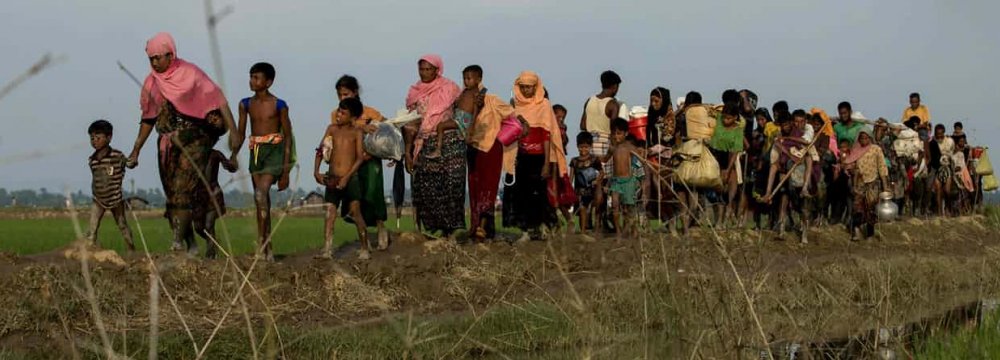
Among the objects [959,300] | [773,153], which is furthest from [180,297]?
[773,153]

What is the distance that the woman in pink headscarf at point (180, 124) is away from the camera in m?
9.38

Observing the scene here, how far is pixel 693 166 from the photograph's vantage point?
42.4 feet

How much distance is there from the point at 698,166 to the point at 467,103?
271 cm

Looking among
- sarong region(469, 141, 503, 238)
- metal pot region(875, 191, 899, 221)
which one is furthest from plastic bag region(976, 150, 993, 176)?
sarong region(469, 141, 503, 238)

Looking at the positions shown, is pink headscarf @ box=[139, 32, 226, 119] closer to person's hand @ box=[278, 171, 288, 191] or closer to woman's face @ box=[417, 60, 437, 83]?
person's hand @ box=[278, 171, 288, 191]

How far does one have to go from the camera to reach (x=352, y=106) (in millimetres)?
10328

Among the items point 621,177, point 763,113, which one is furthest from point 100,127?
point 763,113

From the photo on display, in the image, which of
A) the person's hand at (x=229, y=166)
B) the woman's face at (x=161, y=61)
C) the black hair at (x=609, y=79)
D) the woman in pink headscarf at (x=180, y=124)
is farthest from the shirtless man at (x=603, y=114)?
the person's hand at (x=229, y=166)

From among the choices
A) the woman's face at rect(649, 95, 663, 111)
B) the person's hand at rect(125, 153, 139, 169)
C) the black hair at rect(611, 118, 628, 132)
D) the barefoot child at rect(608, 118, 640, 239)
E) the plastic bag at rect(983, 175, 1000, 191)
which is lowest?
the plastic bag at rect(983, 175, 1000, 191)

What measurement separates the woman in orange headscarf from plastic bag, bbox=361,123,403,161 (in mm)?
1542

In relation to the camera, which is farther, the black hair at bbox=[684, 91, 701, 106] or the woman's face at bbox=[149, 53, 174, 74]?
the black hair at bbox=[684, 91, 701, 106]

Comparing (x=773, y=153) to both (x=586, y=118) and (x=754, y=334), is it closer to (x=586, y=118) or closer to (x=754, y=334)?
(x=586, y=118)

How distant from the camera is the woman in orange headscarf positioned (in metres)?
12.1

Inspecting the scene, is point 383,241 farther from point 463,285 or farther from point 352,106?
point 463,285
